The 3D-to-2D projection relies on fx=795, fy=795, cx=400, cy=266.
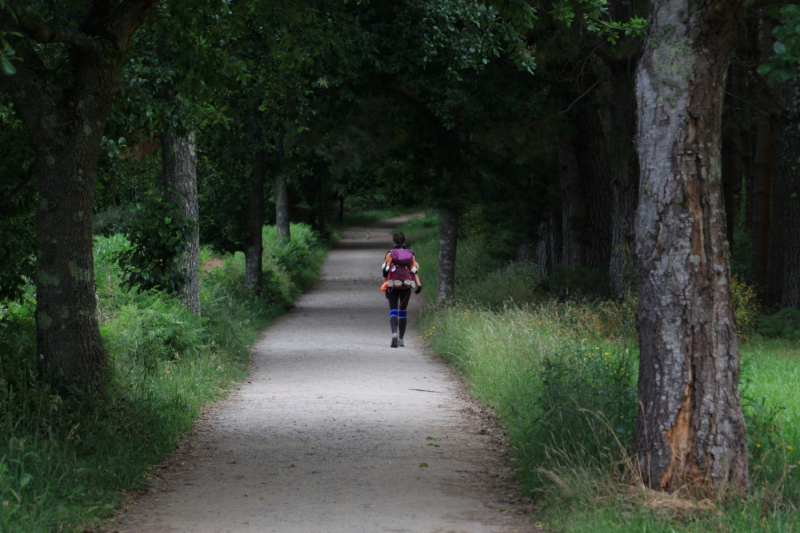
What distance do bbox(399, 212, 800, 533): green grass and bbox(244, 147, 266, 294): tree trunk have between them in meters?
8.00

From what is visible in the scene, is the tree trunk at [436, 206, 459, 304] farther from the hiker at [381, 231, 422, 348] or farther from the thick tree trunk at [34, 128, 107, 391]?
the thick tree trunk at [34, 128, 107, 391]

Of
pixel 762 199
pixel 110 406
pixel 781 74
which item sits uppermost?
pixel 781 74

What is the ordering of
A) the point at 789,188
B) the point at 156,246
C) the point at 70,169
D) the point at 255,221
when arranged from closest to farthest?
1. the point at 70,169
2. the point at 156,246
3. the point at 789,188
4. the point at 255,221

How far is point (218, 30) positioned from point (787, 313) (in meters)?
12.0

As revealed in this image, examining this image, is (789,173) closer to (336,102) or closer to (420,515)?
(336,102)

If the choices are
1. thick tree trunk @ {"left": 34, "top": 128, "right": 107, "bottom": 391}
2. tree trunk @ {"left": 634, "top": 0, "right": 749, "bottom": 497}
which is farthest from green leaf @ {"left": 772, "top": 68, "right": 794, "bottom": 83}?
thick tree trunk @ {"left": 34, "top": 128, "right": 107, "bottom": 391}

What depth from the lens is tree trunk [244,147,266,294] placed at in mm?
20703

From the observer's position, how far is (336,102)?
A: 17.8 m

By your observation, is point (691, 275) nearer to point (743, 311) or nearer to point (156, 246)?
point (156, 246)

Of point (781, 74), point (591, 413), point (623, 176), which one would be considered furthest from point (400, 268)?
point (781, 74)

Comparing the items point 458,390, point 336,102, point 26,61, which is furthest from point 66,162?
point 336,102

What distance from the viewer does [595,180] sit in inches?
678

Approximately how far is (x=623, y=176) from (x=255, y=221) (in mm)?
10060

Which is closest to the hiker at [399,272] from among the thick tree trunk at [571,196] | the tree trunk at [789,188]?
the thick tree trunk at [571,196]
